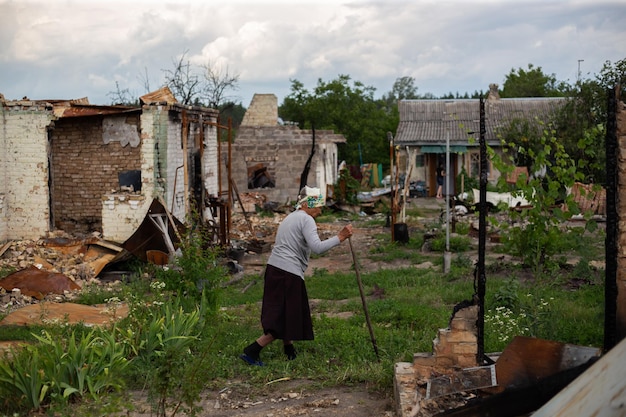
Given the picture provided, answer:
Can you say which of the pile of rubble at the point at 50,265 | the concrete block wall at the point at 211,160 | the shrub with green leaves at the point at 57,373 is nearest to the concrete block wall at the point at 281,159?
the concrete block wall at the point at 211,160

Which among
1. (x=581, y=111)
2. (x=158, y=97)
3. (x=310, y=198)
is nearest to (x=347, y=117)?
(x=581, y=111)

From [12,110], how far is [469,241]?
9.53 metres

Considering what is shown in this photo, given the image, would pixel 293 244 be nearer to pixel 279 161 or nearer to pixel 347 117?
pixel 279 161

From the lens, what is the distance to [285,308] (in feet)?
22.3

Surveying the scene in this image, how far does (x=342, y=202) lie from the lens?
24.3 metres

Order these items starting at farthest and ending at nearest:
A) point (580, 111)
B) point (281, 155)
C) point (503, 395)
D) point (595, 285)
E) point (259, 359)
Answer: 1. point (281, 155)
2. point (580, 111)
3. point (595, 285)
4. point (259, 359)
5. point (503, 395)

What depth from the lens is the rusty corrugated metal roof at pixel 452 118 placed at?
27812 millimetres

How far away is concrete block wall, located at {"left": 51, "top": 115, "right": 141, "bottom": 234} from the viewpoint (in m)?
14.2

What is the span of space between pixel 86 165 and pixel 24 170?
1.16 metres

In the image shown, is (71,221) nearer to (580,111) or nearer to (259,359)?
(259,359)

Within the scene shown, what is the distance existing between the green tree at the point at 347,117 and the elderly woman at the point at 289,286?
31.3 metres

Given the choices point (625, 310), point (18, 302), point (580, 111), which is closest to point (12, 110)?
point (18, 302)

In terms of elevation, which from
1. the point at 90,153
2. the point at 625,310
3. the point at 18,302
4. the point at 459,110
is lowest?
the point at 18,302

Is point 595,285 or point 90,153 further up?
point 90,153
